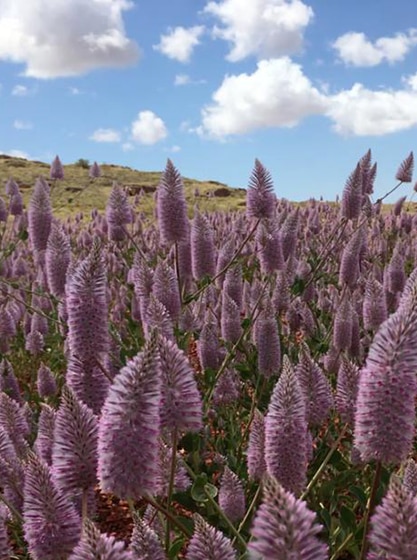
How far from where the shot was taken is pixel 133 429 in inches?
67.8

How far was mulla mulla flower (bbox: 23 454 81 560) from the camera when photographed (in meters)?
2.00

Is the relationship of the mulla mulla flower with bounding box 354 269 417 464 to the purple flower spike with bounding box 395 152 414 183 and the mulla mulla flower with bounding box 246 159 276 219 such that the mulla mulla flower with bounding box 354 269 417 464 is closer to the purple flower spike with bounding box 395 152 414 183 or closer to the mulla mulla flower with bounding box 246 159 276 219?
the mulla mulla flower with bounding box 246 159 276 219

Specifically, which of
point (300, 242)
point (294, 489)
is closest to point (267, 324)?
point (294, 489)

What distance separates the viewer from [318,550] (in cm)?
139

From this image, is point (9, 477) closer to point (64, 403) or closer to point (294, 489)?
point (64, 403)

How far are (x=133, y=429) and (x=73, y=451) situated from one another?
45 centimetres

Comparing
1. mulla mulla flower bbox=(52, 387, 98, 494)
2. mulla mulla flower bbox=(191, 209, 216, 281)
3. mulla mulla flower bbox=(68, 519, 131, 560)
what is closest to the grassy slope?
mulla mulla flower bbox=(191, 209, 216, 281)

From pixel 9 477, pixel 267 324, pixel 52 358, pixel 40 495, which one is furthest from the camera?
pixel 52 358

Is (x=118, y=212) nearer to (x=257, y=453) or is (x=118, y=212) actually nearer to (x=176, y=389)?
(x=257, y=453)

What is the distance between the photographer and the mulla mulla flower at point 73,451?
2084 millimetres

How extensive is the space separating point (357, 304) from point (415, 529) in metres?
4.85

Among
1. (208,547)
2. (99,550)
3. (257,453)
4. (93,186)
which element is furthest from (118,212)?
(93,186)

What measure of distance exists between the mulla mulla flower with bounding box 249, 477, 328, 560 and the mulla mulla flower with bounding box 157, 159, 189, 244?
130 inches

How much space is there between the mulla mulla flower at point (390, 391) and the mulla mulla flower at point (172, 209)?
112 inches
